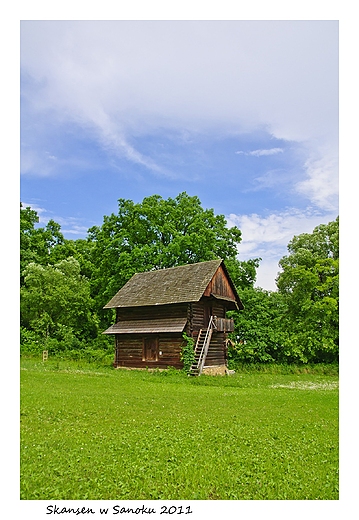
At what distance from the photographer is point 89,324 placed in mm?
28641

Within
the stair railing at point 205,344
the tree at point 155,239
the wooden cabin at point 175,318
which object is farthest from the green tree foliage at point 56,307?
the stair railing at point 205,344

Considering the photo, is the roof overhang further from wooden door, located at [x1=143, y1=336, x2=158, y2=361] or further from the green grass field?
the green grass field

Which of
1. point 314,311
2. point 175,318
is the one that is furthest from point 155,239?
point 314,311

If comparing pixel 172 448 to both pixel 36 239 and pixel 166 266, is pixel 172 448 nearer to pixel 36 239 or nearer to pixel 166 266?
pixel 166 266

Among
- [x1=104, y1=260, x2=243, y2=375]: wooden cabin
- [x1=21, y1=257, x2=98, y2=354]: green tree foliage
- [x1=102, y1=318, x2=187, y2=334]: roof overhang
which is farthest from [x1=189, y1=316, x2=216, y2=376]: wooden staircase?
[x1=21, y1=257, x2=98, y2=354]: green tree foliage

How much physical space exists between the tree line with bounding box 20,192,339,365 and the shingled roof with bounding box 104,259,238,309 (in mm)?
3858

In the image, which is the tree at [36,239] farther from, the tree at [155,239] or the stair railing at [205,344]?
the stair railing at [205,344]

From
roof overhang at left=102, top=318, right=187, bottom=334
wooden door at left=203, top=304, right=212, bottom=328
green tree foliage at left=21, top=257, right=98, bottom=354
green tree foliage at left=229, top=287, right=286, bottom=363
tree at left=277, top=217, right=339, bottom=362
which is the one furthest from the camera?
green tree foliage at left=229, top=287, right=286, bottom=363

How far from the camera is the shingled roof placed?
22922mm

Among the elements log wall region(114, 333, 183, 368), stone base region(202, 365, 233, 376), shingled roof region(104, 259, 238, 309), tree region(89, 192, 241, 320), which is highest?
tree region(89, 192, 241, 320)

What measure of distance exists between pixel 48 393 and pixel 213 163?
11.4 meters

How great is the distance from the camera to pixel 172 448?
23.3 feet

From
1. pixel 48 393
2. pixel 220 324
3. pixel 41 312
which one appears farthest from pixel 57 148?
pixel 41 312

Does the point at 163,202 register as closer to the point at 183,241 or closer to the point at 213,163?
the point at 183,241
